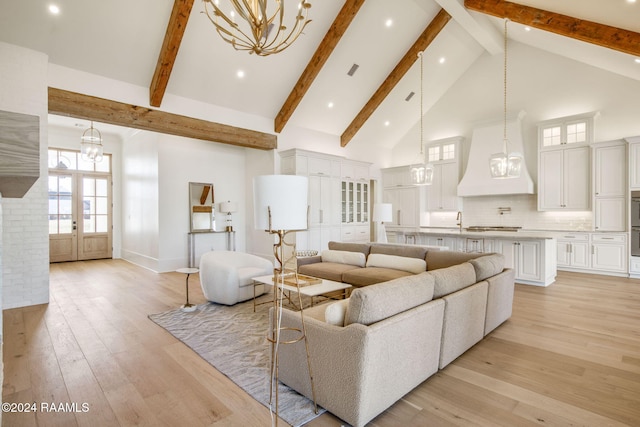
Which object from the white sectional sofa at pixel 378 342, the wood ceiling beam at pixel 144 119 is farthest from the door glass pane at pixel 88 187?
the white sectional sofa at pixel 378 342

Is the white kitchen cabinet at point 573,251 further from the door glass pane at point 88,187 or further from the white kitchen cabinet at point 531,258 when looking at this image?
the door glass pane at point 88,187

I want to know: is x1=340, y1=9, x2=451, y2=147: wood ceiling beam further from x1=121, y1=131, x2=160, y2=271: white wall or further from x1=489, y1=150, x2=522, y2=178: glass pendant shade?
x1=121, y1=131, x2=160, y2=271: white wall

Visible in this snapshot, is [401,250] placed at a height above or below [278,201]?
below

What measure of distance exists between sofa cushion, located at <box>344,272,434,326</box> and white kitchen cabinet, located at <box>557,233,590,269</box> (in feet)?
19.0

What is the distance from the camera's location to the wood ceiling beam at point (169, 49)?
14.3 ft

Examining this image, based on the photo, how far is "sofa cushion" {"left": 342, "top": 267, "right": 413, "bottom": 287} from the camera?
13.8ft

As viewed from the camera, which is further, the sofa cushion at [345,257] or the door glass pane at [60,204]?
the door glass pane at [60,204]

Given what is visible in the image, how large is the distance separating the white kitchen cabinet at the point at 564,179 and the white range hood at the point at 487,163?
0.99 feet

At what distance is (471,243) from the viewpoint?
19.8ft

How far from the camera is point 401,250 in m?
4.92

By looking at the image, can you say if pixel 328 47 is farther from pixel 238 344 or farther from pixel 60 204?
pixel 60 204

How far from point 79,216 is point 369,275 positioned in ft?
26.2

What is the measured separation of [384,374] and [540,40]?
7.43 metres

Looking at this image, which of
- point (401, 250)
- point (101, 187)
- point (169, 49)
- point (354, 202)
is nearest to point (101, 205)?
point (101, 187)
